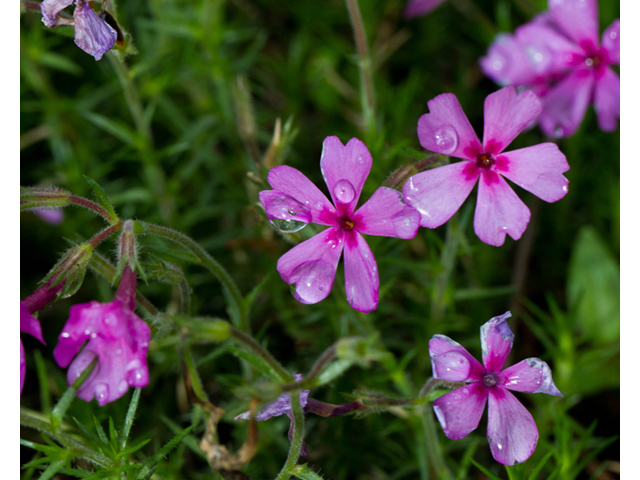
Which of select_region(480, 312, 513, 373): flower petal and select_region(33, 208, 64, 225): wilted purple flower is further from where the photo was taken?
select_region(33, 208, 64, 225): wilted purple flower

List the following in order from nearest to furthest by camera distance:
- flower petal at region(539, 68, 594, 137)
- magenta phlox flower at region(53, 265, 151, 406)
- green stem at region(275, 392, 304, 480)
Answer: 1. magenta phlox flower at region(53, 265, 151, 406)
2. green stem at region(275, 392, 304, 480)
3. flower petal at region(539, 68, 594, 137)

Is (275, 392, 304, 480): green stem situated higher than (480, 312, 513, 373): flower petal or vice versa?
(480, 312, 513, 373): flower petal

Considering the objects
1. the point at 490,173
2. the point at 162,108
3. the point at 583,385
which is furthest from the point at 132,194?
the point at 583,385

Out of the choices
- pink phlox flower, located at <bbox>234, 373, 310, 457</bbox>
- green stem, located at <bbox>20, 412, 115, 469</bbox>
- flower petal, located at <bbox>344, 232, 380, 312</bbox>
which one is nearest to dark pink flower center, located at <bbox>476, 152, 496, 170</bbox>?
flower petal, located at <bbox>344, 232, 380, 312</bbox>

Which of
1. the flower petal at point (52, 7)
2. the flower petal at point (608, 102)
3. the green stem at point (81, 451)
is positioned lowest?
the green stem at point (81, 451)

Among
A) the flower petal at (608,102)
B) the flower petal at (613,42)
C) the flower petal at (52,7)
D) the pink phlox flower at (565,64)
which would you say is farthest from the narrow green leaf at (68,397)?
the flower petal at (613,42)

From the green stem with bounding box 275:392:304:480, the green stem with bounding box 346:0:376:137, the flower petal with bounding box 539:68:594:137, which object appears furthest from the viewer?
the flower petal with bounding box 539:68:594:137

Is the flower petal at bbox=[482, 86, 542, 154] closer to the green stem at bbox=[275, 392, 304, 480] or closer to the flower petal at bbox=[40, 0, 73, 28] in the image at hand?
the green stem at bbox=[275, 392, 304, 480]

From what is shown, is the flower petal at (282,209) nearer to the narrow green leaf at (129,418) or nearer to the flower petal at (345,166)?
the flower petal at (345,166)

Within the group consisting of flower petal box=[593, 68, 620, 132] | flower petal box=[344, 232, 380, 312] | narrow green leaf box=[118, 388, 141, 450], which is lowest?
narrow green leaf box=[118, 388, 141, 450]
